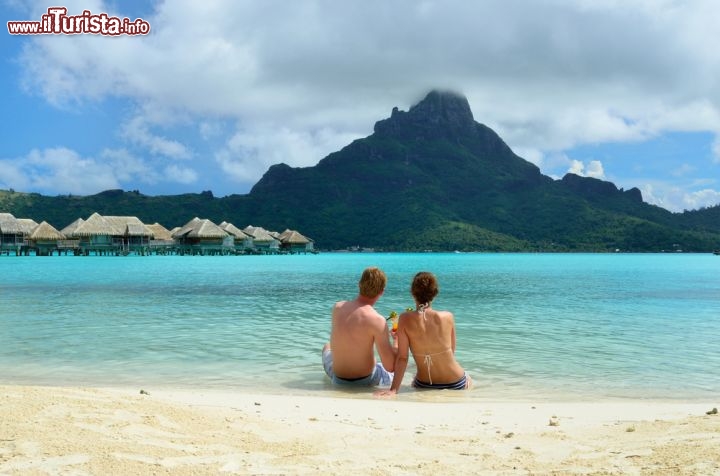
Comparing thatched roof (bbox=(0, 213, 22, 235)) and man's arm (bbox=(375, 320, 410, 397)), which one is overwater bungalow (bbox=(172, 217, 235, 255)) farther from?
man's arm (bbox=(375, 320, 410, 397))

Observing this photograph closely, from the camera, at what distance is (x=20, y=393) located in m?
5.23

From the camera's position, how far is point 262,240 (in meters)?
91.8

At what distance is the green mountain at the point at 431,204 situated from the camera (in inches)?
5123

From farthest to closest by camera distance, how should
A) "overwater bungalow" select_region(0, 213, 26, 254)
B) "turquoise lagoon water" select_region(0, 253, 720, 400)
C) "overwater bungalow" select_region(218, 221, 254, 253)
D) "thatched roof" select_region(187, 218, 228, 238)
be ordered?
"overwater bungalow" select_region(218, 221, 254, 253) → "thatched roof" select_region(187, 218, 228, 238) → "overwater bungalow" select_region(0, 213, 26, 254) → "turquoise lagoon water" select_region(0, 253, 720, 400)

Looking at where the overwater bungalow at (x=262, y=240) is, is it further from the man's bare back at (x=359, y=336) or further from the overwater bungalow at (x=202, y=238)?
the man's bare back at (x=359, y=336)

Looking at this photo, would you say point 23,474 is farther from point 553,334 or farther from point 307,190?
point 307,190

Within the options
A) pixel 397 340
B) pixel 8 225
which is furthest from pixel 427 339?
pixel 8 225

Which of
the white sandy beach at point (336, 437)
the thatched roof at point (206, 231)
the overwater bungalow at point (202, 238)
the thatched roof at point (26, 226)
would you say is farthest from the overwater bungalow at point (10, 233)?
the white sandy beach at point (336, 437)

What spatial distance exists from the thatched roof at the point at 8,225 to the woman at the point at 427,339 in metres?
75.7

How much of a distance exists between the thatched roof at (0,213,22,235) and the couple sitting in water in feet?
246

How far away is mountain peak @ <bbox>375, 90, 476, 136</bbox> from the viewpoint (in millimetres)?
188750

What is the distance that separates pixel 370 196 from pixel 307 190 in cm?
1720

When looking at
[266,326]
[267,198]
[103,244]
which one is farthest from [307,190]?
[266,326]

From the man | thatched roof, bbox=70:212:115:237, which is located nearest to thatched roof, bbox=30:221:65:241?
thatched roof, bbox=70:212:115:237
